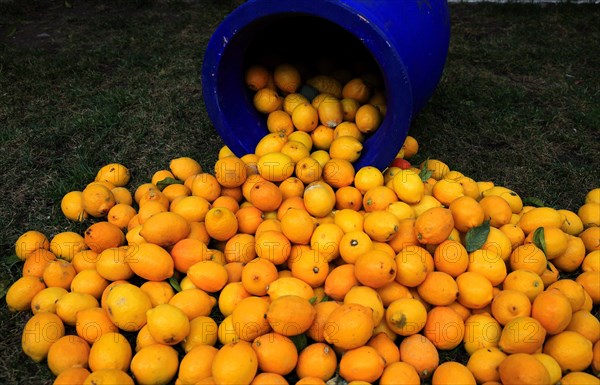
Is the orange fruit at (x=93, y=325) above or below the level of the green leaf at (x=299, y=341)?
below

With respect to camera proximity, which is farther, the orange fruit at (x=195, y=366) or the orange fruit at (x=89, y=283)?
→ the orange fruit at (x=89, y=283)

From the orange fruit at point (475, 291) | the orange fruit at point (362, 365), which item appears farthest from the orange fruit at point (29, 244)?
the orange fruit at point (475, 291)

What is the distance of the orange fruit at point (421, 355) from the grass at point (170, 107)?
0.18 m

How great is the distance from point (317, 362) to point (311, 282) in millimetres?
337

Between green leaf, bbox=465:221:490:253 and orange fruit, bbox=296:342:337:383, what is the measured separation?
2.28 feet

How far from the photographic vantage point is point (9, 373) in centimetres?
177

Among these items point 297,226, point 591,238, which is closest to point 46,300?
point 297,226

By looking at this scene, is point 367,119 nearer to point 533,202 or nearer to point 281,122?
point 281,122

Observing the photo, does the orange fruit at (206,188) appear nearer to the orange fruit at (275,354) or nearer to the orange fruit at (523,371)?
the orange fruit at (275,354)

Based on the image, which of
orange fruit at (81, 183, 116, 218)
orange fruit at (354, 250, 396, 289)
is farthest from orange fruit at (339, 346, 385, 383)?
orange fruit at (81, 183, 116, 218)

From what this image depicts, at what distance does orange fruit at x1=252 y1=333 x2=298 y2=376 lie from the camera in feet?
5.29

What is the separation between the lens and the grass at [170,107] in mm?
2705

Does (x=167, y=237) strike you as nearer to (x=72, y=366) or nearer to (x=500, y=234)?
(x=72, y=366)

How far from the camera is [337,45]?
9.89 ft
